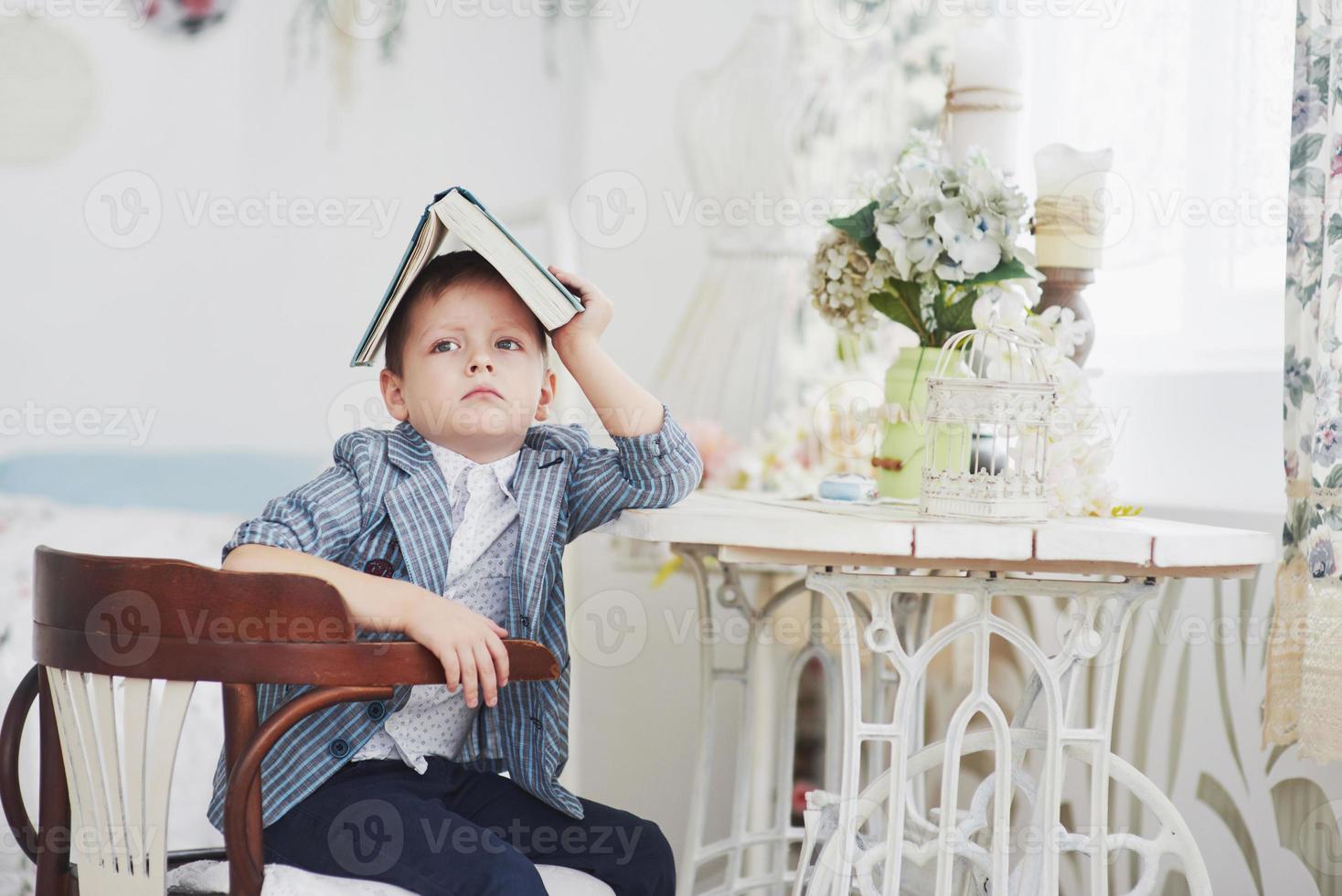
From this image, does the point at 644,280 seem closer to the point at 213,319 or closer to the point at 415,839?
the point at 213,319

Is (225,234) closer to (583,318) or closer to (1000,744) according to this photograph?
(583,318)

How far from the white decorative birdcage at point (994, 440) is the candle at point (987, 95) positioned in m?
0.50

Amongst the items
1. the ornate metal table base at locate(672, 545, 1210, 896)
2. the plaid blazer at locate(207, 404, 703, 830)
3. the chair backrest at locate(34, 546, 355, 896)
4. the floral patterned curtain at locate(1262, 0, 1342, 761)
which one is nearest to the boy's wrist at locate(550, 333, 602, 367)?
the plaid blazer at locate(207, 404, 703, 830)

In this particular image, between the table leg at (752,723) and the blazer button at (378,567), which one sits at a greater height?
the blazer button at (378,567)

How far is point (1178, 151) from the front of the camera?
224 cm

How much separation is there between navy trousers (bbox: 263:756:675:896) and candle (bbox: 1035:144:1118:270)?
0.95 m

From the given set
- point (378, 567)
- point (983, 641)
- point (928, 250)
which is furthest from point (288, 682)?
point (928, 250)

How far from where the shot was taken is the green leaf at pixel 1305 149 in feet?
4.90

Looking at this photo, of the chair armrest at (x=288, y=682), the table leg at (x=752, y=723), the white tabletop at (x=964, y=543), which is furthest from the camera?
the table leg at (x=752, y=723)

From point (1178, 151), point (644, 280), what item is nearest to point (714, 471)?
point (644, 280)

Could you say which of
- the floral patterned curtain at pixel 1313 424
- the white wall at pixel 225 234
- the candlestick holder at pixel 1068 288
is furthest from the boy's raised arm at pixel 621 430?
the white wall at pixel 225 234

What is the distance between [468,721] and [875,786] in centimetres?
46

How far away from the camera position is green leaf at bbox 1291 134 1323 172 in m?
1.49

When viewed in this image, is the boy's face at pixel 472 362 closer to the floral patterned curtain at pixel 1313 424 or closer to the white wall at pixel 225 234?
the floral patterned curtain at pixel 1313 424
